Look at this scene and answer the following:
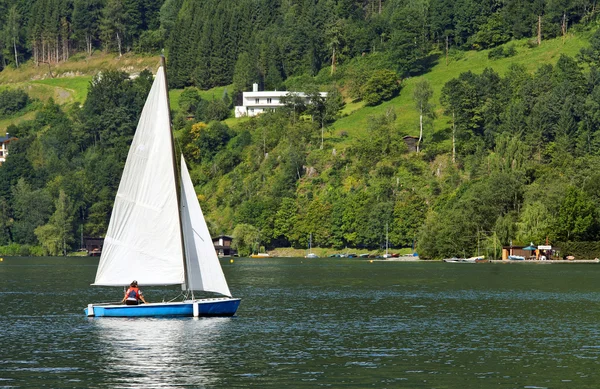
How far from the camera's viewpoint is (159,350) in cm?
6900

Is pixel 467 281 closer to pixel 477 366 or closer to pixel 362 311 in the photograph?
pixel 362 311

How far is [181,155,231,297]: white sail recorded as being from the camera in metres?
83.6

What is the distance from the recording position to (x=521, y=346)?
72312mm

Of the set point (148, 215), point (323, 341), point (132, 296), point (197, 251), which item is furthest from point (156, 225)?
point (323, 341)

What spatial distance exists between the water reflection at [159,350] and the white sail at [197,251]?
3.34 metres

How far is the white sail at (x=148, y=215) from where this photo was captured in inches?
3275

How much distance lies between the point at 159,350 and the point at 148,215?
17607 millimetres

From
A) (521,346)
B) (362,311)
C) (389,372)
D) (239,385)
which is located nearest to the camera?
(239,385)

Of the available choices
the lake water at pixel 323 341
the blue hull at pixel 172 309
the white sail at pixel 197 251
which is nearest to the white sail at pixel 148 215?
the white sail at pixel 197 251

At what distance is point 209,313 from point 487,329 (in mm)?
23377

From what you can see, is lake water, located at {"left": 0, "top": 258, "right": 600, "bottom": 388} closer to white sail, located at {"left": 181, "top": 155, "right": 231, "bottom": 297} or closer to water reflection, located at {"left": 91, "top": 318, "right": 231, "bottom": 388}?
water reflection, located at {"left": 91, "top": 318, "right": 231, "bottom": 388}

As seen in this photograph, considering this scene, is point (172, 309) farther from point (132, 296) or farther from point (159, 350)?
point (159, 350)

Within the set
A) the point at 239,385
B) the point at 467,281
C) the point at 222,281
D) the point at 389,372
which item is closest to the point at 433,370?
the point at 389,372

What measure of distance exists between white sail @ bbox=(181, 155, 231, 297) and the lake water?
341cm
